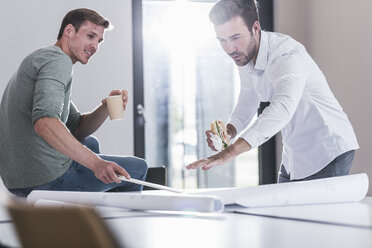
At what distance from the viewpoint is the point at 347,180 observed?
113 cm

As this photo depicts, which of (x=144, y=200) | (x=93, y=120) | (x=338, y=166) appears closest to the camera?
(x=144, y=200)

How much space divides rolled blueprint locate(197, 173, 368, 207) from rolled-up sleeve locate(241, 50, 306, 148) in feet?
1.74

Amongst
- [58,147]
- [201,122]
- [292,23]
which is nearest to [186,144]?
[201,122]

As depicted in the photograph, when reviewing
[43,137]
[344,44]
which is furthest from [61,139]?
[344,44]

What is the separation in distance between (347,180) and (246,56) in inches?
42.4

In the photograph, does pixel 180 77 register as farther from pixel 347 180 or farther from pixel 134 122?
pixel 347 180

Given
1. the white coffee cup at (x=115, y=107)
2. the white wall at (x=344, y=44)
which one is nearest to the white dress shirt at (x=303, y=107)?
the white coffee cup at (x=115, y=107)

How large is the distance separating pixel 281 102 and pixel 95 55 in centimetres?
225

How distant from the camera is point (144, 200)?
924 millimetres

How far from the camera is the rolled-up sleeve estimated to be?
167 centimetres

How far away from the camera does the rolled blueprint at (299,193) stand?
1.04m

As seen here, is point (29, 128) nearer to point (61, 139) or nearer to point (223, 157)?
point (61, 139)

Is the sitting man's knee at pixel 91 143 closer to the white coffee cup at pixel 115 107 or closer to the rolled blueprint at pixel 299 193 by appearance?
the white coffee cup at pixel 115 107

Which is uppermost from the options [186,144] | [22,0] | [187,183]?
[22,0]
